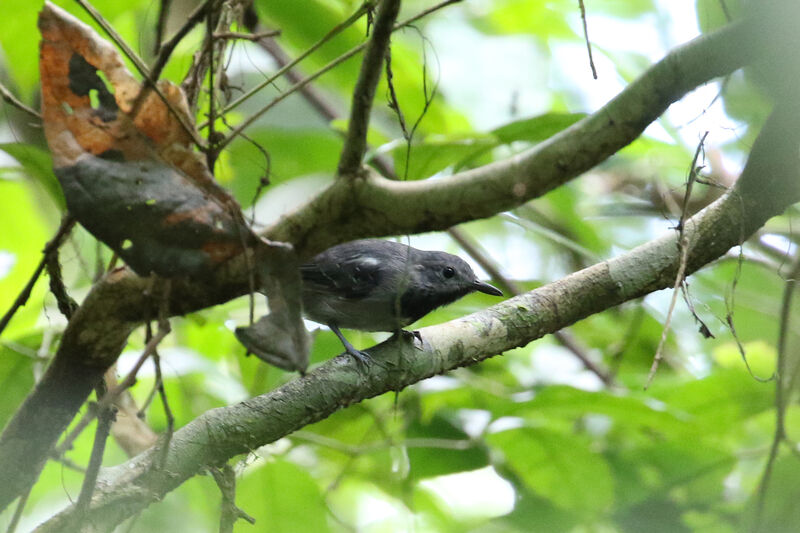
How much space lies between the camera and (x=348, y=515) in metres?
5.00

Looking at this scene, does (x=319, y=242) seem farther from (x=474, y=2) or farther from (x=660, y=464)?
(x=474, y=2)

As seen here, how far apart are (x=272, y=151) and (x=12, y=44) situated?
5.31 feet

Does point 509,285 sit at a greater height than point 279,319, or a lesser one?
greater

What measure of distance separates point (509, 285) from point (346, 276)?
138 centimetres

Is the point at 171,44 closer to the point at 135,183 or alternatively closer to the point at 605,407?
the point at 135,183

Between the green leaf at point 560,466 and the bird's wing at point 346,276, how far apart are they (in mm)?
896

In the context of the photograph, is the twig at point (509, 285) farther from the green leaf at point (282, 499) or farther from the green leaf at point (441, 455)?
the green leaf at point (282, 499)

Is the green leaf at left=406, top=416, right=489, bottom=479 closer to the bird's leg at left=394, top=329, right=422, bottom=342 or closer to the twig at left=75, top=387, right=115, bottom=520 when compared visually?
the bird's leg at left=394, top=329, right=422, bottom=342

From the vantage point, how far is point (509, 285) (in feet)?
15.3

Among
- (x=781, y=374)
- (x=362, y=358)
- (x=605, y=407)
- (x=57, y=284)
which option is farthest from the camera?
(x=605, y=407)

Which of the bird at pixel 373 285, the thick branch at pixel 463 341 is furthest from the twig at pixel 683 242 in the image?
the bird at pixel 373 285

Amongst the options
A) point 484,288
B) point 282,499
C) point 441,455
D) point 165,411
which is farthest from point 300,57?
point 441,455

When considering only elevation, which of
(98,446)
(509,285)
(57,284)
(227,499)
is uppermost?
(509,285)

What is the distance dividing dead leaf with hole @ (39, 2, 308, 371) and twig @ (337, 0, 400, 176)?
24 centimetres
